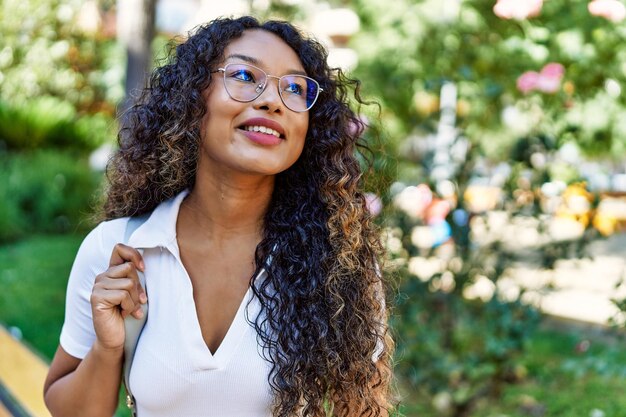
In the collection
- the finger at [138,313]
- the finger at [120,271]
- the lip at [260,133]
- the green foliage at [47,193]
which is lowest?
the green foliage at [47,193]

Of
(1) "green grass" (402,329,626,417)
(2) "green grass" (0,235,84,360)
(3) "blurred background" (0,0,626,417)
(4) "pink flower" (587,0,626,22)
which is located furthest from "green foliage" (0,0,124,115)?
(4) "pink flower" (587,0,626,22)

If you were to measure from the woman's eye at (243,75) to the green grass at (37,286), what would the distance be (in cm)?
382

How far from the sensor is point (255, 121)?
1926 mm

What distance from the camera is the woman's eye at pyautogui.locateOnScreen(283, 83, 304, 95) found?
1992 millimetres

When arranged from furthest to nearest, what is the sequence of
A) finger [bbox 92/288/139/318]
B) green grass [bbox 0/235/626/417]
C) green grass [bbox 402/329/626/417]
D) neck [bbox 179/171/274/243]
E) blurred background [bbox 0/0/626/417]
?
green grass [bbox 402/329/626/417] → green grass [bbox 0/235/626/417] → blurred background [bbox 0/0/626/417] → neck [bbox 179/171/274/243] → finger [bbox 92/288/139/318]

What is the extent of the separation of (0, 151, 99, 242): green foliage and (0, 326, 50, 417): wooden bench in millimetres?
5797

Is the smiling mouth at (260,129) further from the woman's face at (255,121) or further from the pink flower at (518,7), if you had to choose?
the pink flower at (518,7)

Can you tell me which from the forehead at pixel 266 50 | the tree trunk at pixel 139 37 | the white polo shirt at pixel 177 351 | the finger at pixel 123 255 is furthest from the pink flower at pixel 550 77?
the tree trunk at pixel 139 37

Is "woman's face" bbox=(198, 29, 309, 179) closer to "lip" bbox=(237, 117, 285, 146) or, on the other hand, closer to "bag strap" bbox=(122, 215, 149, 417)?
"lip" bbox=(237, 117, 285, 146)

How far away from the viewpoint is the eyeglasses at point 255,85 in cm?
194

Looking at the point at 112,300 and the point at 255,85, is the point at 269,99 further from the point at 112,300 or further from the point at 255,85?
the point at 112,300

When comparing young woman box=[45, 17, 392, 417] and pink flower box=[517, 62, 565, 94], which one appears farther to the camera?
pink flower box=[517, 62, 565, 94]

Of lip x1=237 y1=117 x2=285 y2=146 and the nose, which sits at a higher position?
the nose

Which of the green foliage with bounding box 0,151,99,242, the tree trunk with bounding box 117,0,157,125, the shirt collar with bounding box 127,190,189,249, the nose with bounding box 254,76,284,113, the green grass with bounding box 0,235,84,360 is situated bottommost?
the green foliage with bounding box 0,151,99,242
